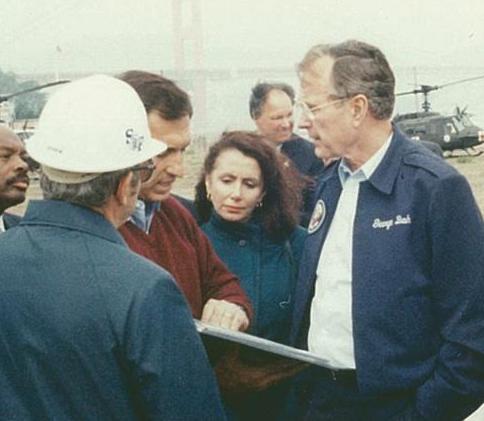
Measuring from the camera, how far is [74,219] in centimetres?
192

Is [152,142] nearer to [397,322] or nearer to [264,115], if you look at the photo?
[397,322]

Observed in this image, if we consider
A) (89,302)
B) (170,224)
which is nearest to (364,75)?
(170,224)

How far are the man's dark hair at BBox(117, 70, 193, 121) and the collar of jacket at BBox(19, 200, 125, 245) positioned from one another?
2.28 feet

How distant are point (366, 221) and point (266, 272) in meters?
0.56

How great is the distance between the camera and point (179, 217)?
9.20 feet

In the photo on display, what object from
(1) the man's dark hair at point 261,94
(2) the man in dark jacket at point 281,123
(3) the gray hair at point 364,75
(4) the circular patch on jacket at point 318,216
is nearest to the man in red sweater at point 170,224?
(4) the circular patch on jacket at point 318,216

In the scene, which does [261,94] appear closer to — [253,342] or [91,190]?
[253,342]

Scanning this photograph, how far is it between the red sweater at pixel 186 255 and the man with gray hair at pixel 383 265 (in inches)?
9.9

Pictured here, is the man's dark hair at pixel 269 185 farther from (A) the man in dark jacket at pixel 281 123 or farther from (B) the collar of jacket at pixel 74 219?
(A) the man in dark jacket at pixel 281 123

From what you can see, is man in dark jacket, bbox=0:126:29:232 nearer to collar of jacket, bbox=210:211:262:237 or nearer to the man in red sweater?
collar of jacket, bbox=210:211:262:237

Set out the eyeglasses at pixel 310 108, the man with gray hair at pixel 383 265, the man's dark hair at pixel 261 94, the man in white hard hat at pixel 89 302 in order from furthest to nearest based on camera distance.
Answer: the man's dark hair at pixel 261 94 → the eyeglasses at pixel 310 108 → the man with gray hair at pixel 383 265 → the man in white hard hat at pixel 89 302

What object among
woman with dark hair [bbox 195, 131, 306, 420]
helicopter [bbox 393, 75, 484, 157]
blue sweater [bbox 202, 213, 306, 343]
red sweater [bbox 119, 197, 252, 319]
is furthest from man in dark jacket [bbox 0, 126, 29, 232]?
helicopter [bbox 393, 75, 484, 157]

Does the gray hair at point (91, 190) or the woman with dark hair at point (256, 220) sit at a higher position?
the gray hair at point (91, 190)

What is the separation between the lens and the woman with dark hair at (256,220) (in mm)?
3121
